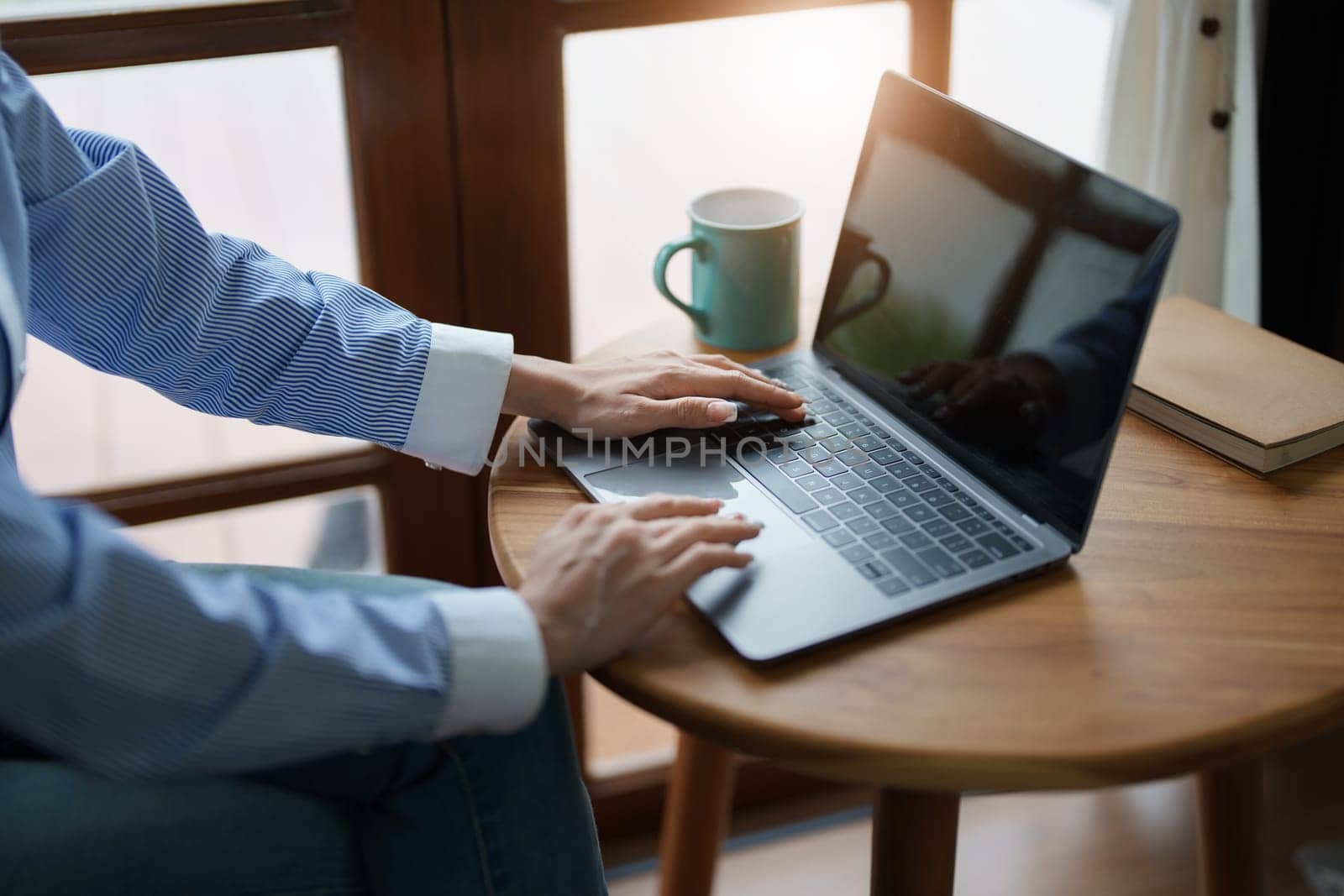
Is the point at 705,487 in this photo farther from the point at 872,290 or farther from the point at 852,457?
the point at 872,290

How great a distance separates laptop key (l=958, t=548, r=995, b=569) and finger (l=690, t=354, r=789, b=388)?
0.23 metres

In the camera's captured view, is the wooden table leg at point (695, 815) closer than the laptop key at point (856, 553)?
No

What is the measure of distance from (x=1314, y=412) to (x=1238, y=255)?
42 cm

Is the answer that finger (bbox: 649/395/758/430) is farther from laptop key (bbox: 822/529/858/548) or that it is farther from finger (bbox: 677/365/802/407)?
laptop key (bbox: 822/529/858/548)

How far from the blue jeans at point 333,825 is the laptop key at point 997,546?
284 millimetres

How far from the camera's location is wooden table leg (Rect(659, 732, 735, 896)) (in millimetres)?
1172

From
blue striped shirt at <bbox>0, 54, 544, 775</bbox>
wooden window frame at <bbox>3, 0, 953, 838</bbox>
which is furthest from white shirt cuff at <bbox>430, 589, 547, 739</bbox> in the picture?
wooden window frame at <bbox>3, 0, 953, 838</bbox>

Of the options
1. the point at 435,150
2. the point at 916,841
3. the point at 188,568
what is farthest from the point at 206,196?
the point at 916,841

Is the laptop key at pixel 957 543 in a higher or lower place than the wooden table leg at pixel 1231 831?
higher

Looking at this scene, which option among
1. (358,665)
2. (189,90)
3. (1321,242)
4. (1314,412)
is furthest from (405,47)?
(1321,242)

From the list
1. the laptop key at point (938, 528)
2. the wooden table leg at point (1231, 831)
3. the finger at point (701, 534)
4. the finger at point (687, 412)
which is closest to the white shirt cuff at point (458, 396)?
the finger at point (687, 412)

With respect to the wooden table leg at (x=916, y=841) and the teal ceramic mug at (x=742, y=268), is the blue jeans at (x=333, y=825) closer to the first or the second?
the wooden table leg at (x=916, y=841)

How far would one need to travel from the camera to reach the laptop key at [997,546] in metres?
0.82

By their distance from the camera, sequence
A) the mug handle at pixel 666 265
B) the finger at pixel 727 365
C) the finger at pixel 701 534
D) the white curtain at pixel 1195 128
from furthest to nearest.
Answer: the white curtain at pixel 1195 128, the mug handle at pixel 666 265, the finger at pixel 727 365, the finger at pixel 701 534
